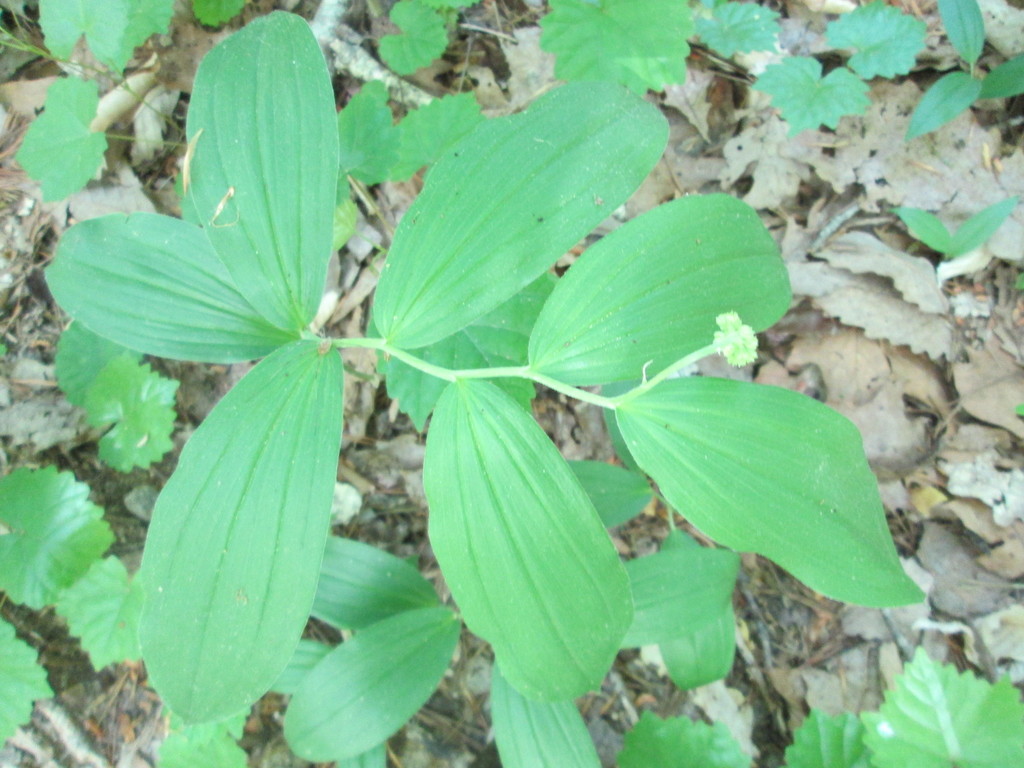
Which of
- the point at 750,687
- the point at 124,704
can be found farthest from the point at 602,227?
the point at 124,704

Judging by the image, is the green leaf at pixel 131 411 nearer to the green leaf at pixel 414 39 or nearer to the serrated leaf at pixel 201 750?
the serrated leaf at pixel 201 750

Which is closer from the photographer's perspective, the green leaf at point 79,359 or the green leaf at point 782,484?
the green leaf at point 782,484

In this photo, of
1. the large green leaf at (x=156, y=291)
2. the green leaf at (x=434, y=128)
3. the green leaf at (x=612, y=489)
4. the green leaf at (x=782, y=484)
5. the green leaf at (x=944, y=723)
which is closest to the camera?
the green leaf at (x=782, y=484)

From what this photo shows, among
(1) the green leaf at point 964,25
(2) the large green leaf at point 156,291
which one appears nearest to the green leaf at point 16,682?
(2) the large green leaf at point 156,291

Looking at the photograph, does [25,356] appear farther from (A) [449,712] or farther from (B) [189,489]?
(A) [449,712]

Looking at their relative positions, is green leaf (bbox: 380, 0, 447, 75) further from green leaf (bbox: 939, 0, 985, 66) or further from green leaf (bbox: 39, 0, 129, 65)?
green leaf (bbox: 939, 0, 985, 66)

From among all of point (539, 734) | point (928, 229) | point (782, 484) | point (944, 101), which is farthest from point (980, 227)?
point (539, 734)

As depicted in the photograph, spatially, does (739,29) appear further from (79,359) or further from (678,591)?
(79,359)

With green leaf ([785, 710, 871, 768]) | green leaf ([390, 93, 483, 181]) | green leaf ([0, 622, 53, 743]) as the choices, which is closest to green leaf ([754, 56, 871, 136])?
green leaf ([390, 93, 483, 181])
